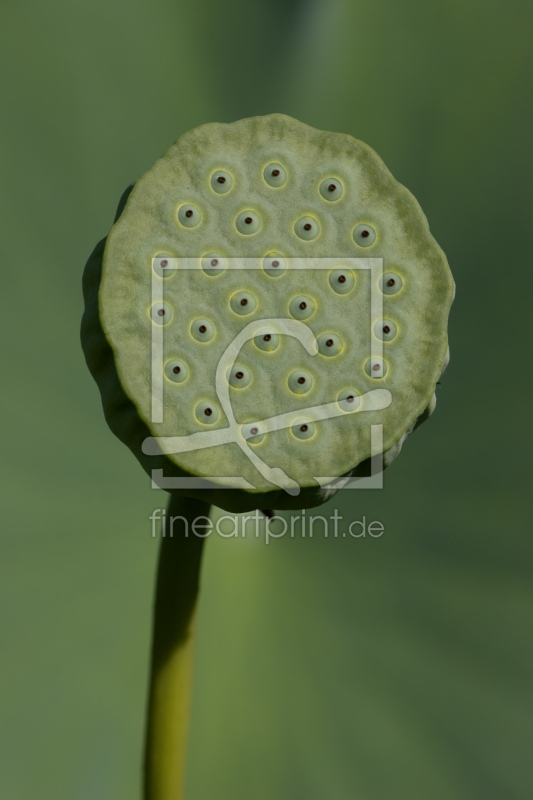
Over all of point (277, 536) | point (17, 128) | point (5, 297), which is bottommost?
point (277, 536)

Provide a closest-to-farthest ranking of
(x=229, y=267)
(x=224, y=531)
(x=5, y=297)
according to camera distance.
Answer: (x=229, y=267) < (x=5, y=297) < (x=224, y=531)

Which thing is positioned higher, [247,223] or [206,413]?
[247,223]

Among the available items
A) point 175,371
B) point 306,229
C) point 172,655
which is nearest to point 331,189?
point 306,229

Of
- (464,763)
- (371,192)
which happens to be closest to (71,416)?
(371,192)

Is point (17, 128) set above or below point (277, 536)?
above

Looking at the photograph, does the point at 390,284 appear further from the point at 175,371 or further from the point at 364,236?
the point at 175,371

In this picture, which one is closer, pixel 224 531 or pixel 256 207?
pixel 256 207

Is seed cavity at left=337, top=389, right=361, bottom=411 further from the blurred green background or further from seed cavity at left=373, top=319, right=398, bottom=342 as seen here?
the blurred green background

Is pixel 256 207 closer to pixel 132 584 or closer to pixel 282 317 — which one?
pixel 282 317
